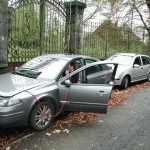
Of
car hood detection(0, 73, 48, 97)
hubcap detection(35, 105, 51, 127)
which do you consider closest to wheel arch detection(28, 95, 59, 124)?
hubcap detection(35, 105, 51, 127)

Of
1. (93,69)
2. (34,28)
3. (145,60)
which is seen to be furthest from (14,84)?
(145,60)

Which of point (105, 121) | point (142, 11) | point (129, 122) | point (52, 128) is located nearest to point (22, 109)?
point (52, 128)

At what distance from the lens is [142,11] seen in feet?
74.6

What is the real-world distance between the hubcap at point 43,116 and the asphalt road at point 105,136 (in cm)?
21

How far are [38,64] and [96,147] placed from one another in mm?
2795

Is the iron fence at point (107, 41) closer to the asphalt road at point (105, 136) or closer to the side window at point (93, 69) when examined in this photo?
the side window at point (93, 69)

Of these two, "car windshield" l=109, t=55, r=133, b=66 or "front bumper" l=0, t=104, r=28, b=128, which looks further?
"car windshield" l=109, t=55, r=133, b=66

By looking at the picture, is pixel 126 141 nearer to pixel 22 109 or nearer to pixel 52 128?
pixel 52 128

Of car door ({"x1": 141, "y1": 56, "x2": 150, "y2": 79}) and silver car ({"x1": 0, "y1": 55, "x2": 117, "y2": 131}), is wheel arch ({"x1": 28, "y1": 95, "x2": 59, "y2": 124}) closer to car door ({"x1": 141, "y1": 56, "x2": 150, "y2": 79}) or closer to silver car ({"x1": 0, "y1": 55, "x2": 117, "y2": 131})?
silver car ({"x1": 0, "y1": 55, "x2": 117, "y2": 131})

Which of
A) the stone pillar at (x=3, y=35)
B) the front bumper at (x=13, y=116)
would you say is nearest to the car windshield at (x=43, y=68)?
the front bumper at (x=13, y=116)

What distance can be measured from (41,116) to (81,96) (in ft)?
3.51

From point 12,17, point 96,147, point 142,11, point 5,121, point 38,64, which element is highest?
point 142,11

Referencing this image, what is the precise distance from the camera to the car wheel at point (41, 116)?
5.71 metres

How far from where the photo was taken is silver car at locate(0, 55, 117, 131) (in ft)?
17.5
